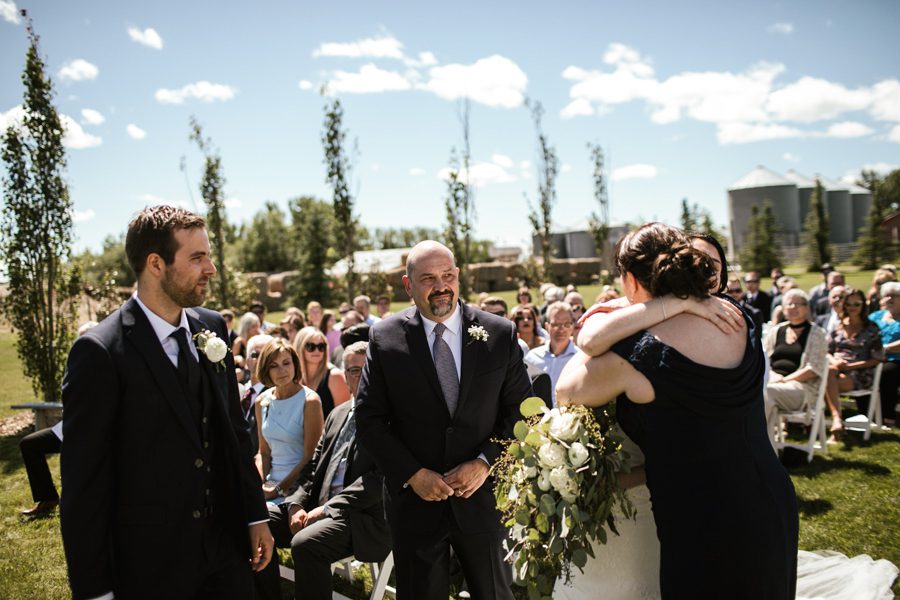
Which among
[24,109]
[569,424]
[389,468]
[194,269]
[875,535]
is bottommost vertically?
[875,535]

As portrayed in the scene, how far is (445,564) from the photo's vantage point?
11.2 ft

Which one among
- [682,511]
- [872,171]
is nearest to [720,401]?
[682,511]

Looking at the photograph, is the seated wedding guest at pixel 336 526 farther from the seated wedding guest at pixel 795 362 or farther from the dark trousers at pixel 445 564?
the seated wedding guest at pixel 795 362

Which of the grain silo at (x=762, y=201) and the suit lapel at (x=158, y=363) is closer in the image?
the suit lapel at (x=158, y=363)

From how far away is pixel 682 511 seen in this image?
7.51ft

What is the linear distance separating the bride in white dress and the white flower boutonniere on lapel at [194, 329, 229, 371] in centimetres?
185

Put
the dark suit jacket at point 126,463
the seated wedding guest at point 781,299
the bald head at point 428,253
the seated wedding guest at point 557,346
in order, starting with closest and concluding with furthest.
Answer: the dark suit jacket at point 126,463, the bald head at point 428,253, the seated wedding guest at point 557,346, the seated wedding guest at point 781,299

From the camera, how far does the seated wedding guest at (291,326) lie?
10.6 m

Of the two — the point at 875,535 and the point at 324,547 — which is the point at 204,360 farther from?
the point at 875,535

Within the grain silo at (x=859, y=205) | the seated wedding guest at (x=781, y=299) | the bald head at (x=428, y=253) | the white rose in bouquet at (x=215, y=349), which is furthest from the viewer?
the grain silo at (x=859, y=205)

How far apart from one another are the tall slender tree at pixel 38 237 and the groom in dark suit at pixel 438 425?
423 inches

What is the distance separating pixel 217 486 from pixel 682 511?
206 cm

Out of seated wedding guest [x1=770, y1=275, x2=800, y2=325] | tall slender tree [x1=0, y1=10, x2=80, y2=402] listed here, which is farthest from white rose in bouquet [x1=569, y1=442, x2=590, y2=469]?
tall slender tree [x1=0, y1=10, x2=80, y2=402]

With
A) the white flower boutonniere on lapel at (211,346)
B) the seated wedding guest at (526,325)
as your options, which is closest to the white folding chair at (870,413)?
the seated wedding guest at (526,325)
